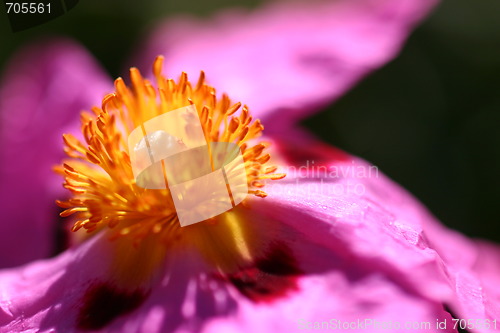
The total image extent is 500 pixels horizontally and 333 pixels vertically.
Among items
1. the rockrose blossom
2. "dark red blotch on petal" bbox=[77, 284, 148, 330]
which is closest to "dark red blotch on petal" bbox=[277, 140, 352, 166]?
the rockrose blossom

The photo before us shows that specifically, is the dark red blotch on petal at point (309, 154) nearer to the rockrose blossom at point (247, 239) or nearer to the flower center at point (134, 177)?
the rockrose blossom at point (247, 239)

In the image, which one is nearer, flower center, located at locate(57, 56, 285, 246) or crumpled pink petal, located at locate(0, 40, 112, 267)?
flower center, located at locate(57, 56, 285, 246)

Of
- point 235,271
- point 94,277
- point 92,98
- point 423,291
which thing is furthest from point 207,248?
point 92,98

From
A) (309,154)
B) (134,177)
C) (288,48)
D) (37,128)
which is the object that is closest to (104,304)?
(134,177)

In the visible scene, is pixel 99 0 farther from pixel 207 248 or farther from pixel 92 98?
pixel 207 248

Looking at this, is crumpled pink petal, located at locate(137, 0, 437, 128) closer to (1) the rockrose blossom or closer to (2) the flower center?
(1) the rockrose blossom

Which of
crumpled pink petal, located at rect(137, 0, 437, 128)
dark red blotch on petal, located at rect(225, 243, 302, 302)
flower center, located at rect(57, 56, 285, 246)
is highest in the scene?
crumpled pink petal, located at rect(137, 0, 437, 128)
